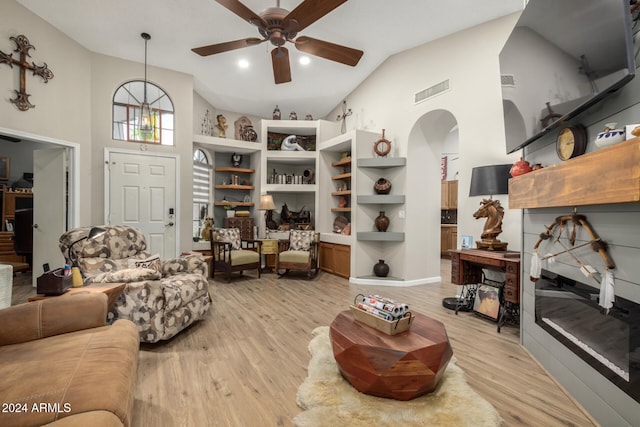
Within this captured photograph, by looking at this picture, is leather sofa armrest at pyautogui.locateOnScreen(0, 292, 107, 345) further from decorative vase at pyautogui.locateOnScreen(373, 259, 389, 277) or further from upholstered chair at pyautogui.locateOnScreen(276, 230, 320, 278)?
decorative vase at pyautogui.locateOnScreen(373, 259, 389, 277)

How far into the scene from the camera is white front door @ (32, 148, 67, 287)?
13.7 feet

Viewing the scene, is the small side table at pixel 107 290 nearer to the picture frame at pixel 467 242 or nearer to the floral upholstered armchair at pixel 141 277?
the floral upholstered armchair at pixel 141 277

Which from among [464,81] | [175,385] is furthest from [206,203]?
[464,81]

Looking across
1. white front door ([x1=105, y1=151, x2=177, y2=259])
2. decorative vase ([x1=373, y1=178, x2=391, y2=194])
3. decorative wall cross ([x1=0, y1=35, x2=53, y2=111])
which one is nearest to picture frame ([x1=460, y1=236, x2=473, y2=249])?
decorative vase ([x1=373, y1=178, x2=391, y2=194])

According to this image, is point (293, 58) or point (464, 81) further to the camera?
point (293, 58)

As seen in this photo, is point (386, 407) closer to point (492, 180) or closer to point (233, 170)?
point (492, 180)

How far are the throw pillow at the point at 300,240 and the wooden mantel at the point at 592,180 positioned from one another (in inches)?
143

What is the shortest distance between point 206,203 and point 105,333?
4.72 meters

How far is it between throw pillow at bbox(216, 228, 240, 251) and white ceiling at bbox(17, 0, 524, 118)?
9.01 feet

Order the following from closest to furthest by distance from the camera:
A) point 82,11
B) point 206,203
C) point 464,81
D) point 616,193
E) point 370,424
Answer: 1. point 616,193
2. point 370,424
3. point 82,11
4. point 464,81
5. point 206,203

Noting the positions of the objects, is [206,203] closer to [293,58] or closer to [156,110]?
[156,110]

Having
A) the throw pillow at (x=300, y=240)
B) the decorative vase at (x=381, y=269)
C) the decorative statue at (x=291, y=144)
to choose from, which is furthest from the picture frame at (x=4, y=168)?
the decorative vase at (x=381, y=269)

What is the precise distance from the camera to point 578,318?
184 centimetres

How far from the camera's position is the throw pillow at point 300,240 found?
538cm
